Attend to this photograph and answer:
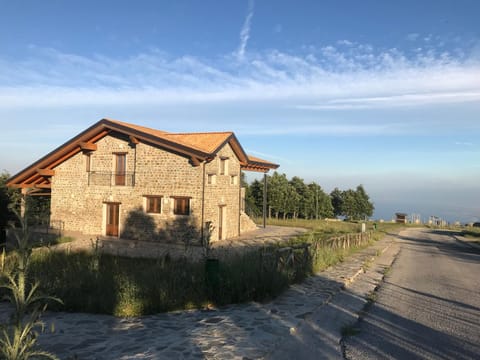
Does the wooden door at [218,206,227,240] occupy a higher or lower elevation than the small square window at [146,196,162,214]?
lower

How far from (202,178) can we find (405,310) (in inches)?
492

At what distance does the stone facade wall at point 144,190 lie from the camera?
18.9 meters

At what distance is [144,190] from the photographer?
20.0m

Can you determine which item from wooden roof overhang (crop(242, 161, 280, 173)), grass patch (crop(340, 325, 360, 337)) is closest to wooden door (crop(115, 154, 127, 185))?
wooden roof overhang (crop(242, 161, 280, 173))

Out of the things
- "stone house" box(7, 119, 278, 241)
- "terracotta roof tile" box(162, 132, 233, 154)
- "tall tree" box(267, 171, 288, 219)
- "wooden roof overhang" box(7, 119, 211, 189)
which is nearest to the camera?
"wooden roof overhang" box(7, 119, 211, 189)

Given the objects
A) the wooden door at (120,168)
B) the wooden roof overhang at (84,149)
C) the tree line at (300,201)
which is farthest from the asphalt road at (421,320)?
the tree line at (300,201)

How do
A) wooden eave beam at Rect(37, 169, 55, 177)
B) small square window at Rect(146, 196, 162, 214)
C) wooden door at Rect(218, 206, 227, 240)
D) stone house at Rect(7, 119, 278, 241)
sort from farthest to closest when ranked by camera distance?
wooden eave beam at Rect(37, 169, 55, 177) → wooden door at Rect(218, 206, 227, 240) → small square window at Rect(146, 196, 162, 214) → stone house at Rect(7, 119, 278, 241)

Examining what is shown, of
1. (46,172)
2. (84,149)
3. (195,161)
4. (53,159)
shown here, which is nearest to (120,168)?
(84,149)

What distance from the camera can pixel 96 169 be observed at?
70.9 ft

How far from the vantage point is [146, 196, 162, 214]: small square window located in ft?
64.5

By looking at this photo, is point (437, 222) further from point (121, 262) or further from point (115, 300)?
point (115, 300)

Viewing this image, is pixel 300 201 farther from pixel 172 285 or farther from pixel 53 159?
pixel 172 285

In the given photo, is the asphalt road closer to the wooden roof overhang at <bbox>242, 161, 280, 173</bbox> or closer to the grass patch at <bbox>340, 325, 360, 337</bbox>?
the grass patch at <bbox>340, 325, 360, 337</bbox>

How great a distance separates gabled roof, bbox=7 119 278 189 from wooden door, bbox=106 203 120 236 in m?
3.50
